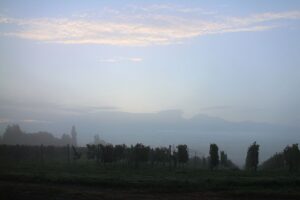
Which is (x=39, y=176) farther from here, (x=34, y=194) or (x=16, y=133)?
(x=16, y=133)

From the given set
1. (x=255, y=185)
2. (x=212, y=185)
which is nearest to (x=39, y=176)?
(x=212, y=185)

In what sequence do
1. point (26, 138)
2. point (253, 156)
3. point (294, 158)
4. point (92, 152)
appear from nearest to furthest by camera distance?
point (294, 158), point (253, 156), point (92, 152), point (26, 138)

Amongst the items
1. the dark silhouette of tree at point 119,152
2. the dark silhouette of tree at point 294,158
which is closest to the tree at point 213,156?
the dark silhouette of tree at point 294,158

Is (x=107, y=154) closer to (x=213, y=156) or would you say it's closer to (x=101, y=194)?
(x=213, y=156)

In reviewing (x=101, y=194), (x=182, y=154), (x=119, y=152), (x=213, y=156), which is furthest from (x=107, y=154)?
(x=101, y=194)

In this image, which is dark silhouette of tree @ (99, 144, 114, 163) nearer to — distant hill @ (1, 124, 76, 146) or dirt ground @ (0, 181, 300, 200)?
dirt ground @ (0, 181, 300, 200)

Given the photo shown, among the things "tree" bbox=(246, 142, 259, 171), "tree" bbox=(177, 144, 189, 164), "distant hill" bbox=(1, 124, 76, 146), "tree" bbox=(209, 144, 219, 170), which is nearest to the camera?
"tree" bbox=(209, 144, 219, 170)

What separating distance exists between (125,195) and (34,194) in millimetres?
5046

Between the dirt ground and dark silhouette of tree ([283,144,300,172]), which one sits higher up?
dark silhouette of tree ([283,144,300,172])

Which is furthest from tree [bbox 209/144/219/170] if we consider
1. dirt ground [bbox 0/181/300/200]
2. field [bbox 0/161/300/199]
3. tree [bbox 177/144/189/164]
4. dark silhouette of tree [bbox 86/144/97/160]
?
dirt ground [bbox 0/181/300/200]

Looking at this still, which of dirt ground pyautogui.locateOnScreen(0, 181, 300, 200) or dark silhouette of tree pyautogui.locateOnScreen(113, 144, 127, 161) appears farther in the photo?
dark silhouette of tree pyautogui.locateOnScreen(113, 144, 127, 161)

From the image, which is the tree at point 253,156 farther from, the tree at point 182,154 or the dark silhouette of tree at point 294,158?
the tree at point 182,154

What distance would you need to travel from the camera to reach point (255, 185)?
92.8 ft

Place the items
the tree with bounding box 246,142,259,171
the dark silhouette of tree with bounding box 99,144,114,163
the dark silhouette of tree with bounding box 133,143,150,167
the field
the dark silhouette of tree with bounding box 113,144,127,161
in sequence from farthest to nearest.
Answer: the dark silhouette of tree with bounding box 113,144,127,161, the dark silhouette of tree with bounding box 99,144,114,163, the dark silhouette of tree with bounding box 133,143,150,167, the tree with bounding box 246,142,259,171, the field
